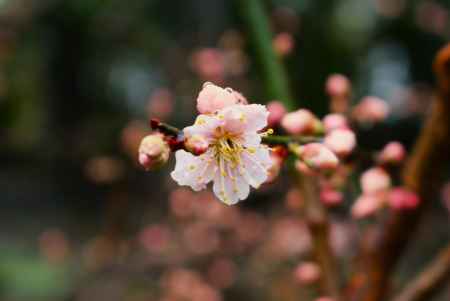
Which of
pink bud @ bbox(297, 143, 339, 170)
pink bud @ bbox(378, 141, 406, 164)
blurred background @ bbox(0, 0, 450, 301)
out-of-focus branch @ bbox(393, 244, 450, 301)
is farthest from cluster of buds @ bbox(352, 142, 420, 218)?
blurred background @ bbox(0, 0, 450, 301)

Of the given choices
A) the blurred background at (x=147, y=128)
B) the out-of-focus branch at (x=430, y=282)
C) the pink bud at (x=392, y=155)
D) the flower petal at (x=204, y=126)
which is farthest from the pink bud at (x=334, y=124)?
the blurred background at (x=147, y=128)

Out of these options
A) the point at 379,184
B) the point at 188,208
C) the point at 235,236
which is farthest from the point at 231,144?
the point at 235,236

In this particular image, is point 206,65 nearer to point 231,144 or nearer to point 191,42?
point 231,144

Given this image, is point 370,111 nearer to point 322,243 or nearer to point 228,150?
point 322,243

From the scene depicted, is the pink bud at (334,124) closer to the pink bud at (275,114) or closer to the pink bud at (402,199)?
the pink bud at (275,114)

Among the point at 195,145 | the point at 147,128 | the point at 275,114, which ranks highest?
the point at 147,128

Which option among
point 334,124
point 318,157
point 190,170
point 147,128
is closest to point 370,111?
point 334,124
